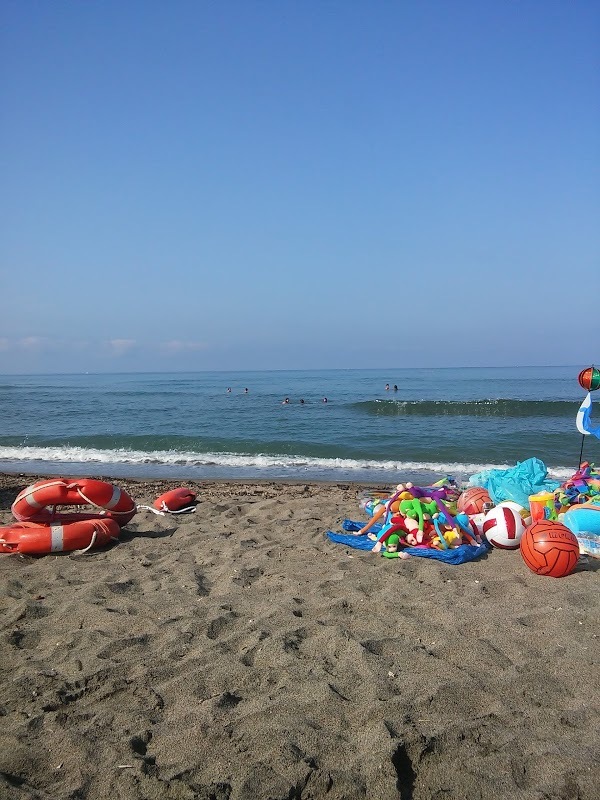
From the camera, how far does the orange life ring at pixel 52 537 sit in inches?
243

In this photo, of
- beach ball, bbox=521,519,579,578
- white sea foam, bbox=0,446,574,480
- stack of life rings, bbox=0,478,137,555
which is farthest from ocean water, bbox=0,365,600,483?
beach ball, bbox=521,519,579,578

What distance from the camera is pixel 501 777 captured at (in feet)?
8.99

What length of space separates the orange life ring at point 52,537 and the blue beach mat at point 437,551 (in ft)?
9.60

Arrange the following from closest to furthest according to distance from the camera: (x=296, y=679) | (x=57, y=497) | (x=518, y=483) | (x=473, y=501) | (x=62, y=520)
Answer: (x=296, y=679)
(x=57, y=497)
(x=62, y=520)
(x=473, y=501)
(x=518, y=483)

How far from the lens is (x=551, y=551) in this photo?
541 cm

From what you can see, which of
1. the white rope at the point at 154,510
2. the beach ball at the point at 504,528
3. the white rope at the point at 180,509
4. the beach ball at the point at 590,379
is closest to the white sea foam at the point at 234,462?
Answer: the beach ball at the point at 590,379

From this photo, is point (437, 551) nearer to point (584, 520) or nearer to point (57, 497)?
point (584, 520)

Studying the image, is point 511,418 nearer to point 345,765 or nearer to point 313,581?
point 313,581

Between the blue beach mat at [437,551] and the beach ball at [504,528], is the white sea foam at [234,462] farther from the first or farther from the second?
the beach ball at [504,528]

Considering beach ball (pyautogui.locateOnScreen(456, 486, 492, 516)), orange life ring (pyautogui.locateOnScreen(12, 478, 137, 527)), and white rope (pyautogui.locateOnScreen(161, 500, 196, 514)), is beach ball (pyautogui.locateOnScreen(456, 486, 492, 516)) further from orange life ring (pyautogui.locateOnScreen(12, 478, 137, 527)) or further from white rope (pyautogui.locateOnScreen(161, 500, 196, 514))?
orange life ring (pyautogui.locateOnScreen(12, 478, 137, 527))

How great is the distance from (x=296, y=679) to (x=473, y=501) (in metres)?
4.55

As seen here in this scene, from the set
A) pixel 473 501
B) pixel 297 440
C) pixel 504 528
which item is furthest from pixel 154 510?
pixel 297 440

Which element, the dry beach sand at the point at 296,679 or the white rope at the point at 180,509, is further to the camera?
the white rope at the point at 180,509

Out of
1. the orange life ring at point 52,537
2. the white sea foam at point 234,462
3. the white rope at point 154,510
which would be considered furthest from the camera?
the white sea foam at point 234,462
